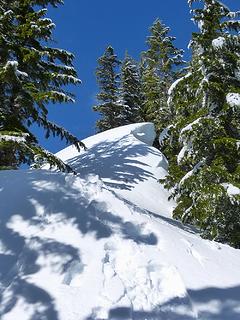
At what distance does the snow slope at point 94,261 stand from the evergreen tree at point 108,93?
30.4m

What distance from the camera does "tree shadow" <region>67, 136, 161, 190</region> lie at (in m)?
18.8

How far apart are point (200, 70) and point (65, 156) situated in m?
12.4

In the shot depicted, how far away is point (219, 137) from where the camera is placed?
12484mm

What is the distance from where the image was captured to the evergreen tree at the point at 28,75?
1383cm

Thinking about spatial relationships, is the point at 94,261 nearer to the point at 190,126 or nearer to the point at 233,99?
the point at 190,126

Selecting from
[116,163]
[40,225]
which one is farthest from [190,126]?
[116,163]

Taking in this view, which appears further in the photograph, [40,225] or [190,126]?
[190,126]

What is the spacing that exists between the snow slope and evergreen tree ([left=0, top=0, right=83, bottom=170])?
15.9ft

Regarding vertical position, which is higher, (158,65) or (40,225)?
(158,65)

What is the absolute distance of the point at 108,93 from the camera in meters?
41.4

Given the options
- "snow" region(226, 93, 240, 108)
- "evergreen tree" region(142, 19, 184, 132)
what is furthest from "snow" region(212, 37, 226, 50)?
"evergreen tree" region(142, 19, 184, 132)

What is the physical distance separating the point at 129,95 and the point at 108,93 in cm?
243

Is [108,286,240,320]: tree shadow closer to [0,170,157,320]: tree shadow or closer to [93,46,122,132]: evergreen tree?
[0,170,157,320]: tree shadow

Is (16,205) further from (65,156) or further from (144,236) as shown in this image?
(65,156)
